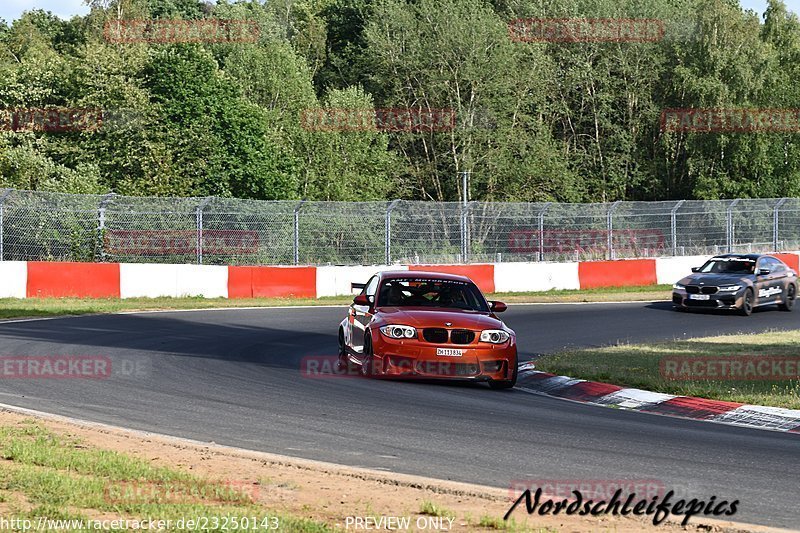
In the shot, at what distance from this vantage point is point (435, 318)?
1341 centimetres

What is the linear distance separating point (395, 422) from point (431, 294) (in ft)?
14.9

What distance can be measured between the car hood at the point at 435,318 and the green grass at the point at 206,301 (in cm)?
1053

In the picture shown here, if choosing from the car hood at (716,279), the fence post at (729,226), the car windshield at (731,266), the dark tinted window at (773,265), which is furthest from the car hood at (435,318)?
the fence post at (729,226)

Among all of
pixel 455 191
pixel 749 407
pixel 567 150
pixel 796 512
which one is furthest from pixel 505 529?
pixel 567 150

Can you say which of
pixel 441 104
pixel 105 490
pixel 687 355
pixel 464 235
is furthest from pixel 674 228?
pixel 105 490

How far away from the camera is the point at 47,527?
231 inches

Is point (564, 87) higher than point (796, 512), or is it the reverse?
point (564, 87)

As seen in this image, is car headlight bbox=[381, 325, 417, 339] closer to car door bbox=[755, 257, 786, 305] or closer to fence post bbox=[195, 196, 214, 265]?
car door bbox=[755, 257, 786, 305]

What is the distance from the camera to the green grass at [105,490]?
20.6 ft

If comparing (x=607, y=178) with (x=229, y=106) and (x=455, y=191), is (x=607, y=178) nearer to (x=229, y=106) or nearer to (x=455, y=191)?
(x=455, y=191)

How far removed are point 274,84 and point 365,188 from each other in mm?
7752

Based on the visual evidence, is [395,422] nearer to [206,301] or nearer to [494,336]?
[494,336]

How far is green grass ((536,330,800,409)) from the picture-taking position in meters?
12.4

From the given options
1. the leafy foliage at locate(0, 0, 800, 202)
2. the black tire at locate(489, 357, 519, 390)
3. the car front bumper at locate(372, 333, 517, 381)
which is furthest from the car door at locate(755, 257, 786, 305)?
the leafy foliage at locate(0, 0, 800, 202)
